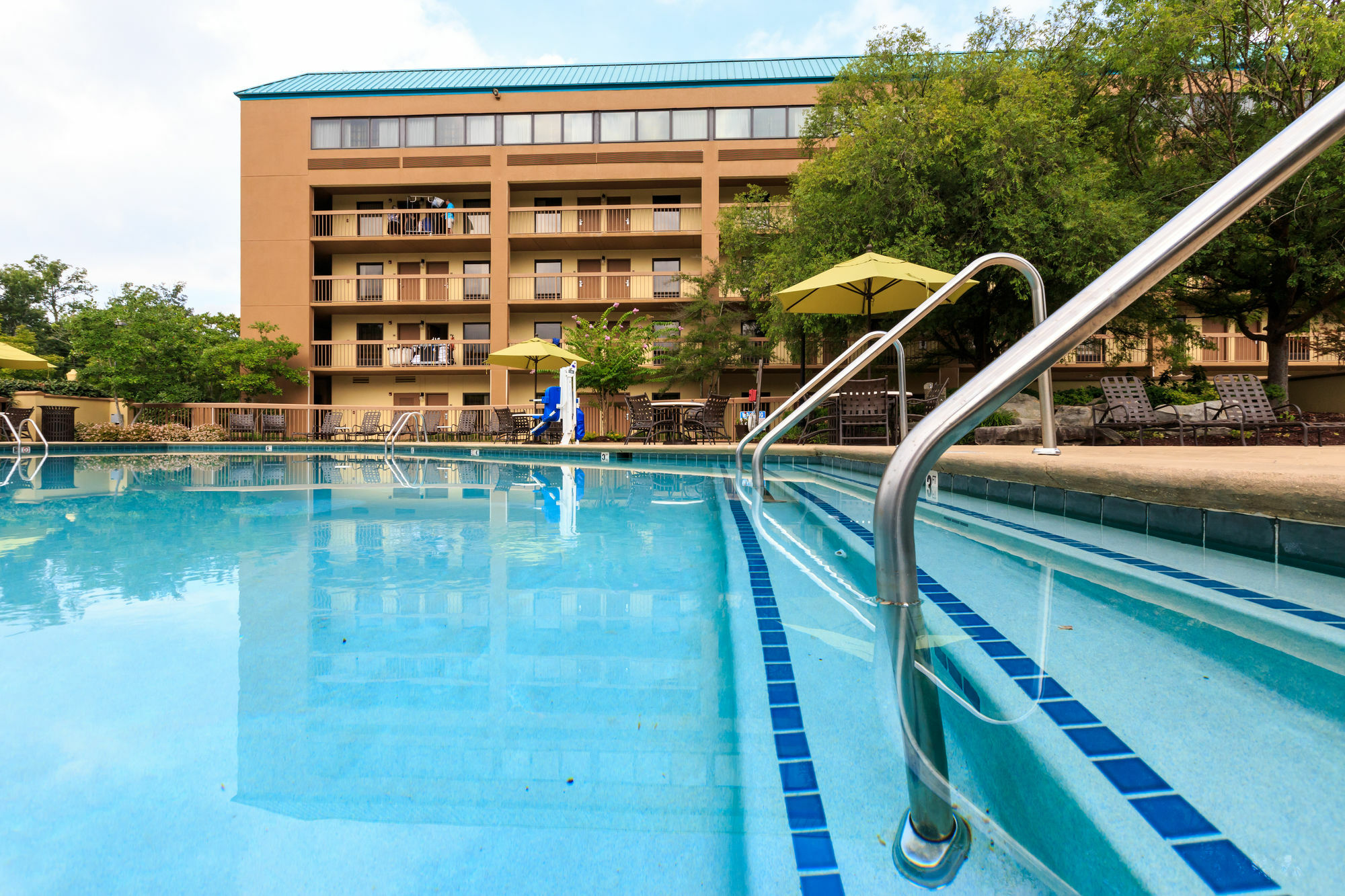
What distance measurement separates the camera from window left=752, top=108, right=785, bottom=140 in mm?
20859

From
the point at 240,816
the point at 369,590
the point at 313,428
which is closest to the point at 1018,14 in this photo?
the point at 369,590

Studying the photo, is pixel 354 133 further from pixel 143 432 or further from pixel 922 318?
pixel 922 318

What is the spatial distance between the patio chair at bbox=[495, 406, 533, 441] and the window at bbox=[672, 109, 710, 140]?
36.2ft

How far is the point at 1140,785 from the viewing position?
107 cm

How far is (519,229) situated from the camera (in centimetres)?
2223

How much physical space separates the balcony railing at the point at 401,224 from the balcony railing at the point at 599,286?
2.27m

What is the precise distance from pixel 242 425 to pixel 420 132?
36.5 feet

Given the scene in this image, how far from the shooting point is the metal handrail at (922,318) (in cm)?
305

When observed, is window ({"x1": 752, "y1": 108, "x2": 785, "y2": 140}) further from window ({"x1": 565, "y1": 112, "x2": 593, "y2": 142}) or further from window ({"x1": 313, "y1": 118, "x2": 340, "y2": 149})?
window ({"x1": 313, "y1": 118, "x2": 340, "y2": 149})

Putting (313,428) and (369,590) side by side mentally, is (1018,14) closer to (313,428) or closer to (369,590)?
(369,590)

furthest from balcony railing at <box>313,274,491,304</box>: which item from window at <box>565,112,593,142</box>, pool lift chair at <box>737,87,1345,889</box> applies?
pool lift chair at <box>737,87,1345,889</box>

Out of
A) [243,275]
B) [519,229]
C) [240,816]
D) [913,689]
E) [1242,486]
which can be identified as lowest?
[240,816]

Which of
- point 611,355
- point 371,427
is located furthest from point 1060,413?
point 371,427

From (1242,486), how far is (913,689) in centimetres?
166
